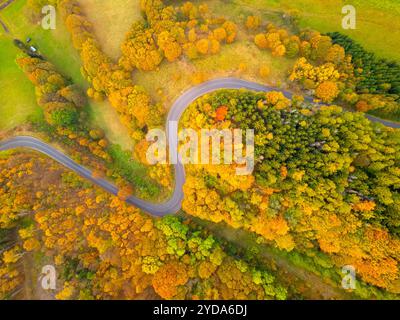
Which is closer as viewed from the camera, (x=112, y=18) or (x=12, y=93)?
(x=112, y=18)

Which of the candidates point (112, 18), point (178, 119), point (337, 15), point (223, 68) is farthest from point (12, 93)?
point (337, 15)

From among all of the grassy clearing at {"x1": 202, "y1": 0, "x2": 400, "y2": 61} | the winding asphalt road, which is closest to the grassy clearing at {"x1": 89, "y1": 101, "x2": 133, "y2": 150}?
the winding asphalt road

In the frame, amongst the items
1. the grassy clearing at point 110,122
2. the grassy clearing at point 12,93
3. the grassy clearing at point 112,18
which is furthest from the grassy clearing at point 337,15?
the grassy clearing at point 12,93

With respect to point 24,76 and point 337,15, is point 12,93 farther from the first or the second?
point 337,15

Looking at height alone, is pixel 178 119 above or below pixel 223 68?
below

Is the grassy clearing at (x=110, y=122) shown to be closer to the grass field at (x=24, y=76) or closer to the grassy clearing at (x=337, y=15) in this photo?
the grass field at (x=24, y=76)

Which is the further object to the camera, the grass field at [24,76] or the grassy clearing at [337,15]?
the grass field at [24,76]

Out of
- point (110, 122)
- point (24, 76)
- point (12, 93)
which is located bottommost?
point (110, 122)

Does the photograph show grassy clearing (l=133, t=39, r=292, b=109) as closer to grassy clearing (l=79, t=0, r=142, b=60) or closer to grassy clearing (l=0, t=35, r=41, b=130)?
grassy clearing (l=79, t=0, r=142, b=60)
